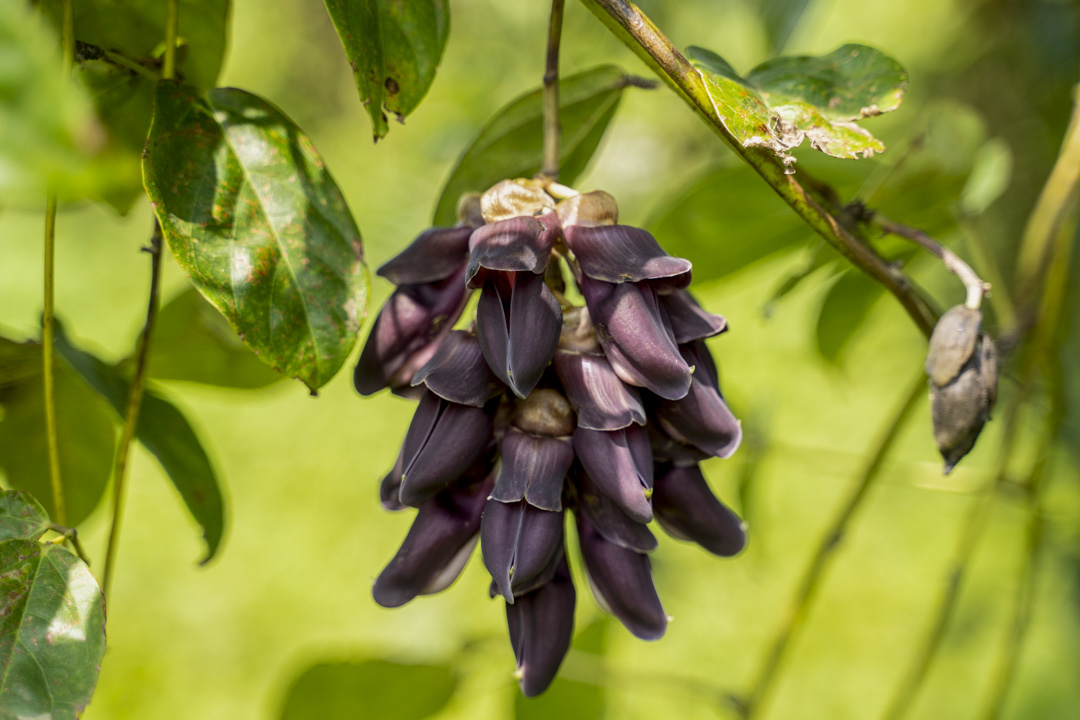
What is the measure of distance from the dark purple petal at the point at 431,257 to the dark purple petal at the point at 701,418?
16cm

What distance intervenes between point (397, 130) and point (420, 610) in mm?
2057

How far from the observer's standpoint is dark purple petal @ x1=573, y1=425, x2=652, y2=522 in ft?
1.52

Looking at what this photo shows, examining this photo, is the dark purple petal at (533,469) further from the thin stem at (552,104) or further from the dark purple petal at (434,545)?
the thin stem at (552,104)

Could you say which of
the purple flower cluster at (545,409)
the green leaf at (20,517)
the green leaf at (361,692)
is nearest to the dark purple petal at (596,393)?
the purple flower cluster at (545,409)

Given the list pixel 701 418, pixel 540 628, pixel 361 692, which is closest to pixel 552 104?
pixel 701 418

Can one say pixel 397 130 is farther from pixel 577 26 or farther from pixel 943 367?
pixel 943 367

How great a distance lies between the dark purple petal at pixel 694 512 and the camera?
54cm

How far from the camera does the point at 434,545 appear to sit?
0.52m

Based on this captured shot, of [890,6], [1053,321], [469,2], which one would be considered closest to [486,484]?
[1053,321]

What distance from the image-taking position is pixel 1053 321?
2.63 feet

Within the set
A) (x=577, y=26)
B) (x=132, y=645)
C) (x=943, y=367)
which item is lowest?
(x=132, y=645)

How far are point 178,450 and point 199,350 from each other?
0.19 metres

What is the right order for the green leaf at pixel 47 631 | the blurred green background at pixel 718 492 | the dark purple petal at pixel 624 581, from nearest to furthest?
1. the green leaf at pixel 47 631
2. the dark purple petal at pixel 624 581
3. the blurred green background at pixel 718 492

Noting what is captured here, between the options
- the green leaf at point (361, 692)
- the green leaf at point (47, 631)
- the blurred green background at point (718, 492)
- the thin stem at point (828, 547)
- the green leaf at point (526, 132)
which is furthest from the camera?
the blurred green background at point (718, 492)
